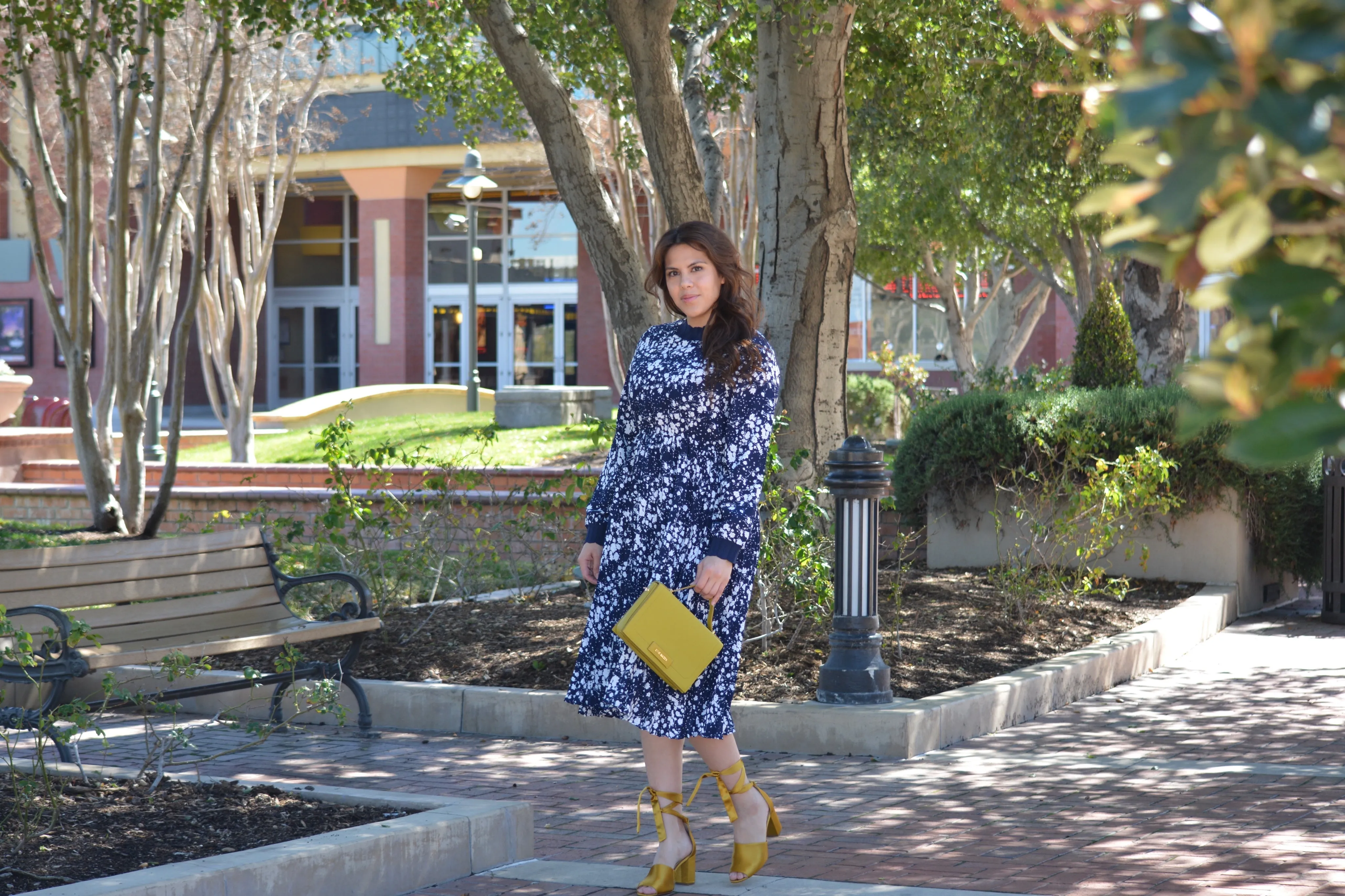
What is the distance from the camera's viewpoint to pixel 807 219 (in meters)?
8.31

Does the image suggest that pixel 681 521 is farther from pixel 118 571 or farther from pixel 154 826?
pixel 118 571

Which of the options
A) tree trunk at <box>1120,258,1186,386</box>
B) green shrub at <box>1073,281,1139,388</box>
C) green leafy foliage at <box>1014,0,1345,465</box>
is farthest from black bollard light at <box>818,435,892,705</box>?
tree trunk at <box>1120,258,1186,386</box>

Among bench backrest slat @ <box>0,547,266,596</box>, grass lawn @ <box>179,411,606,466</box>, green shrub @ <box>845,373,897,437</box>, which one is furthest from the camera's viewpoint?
green shrub @ <box>845,373,897,437</box>

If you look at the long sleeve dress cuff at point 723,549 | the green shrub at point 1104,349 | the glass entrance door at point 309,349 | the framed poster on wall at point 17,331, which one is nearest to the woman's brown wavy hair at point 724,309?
the long sleeve dress cuff at point 723,549

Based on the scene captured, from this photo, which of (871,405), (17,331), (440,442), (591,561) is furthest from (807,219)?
(17,331)

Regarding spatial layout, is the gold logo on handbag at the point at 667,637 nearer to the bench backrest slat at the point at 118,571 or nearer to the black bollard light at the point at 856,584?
the black bollard light at the point at 856,584

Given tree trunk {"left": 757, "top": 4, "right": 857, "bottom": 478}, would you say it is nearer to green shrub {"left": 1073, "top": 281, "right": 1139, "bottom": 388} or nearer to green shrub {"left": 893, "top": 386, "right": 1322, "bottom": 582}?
green shrub {"left": 893, "top": 386, "right": 1322, "bottom": 582}

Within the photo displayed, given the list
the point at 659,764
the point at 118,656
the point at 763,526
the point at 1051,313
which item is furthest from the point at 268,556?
the point at 1051,313

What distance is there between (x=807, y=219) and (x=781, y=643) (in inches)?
105

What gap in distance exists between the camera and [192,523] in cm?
1402

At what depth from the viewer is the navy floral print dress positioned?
401 centimetres

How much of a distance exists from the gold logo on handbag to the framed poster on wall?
36.5 metres

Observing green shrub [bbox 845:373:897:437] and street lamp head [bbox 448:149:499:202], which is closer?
street lamp head [bbox 448:149:499:202]

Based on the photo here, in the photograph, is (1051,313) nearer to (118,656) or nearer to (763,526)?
(763,526)
